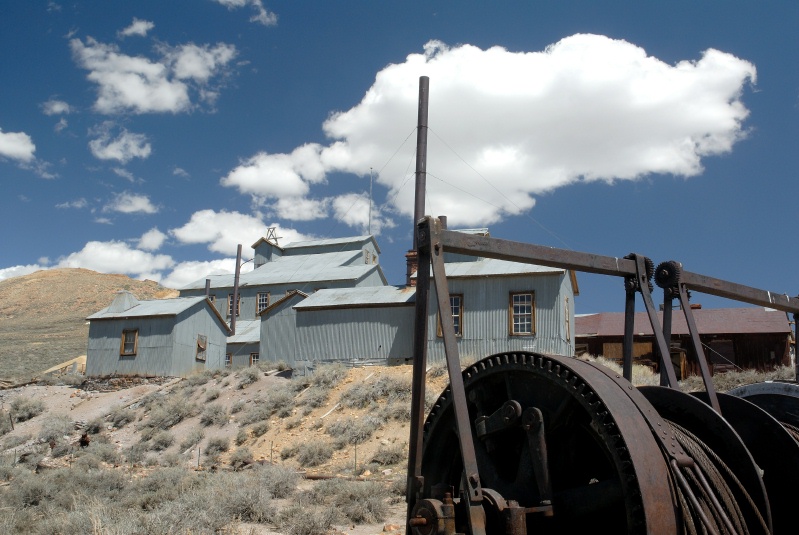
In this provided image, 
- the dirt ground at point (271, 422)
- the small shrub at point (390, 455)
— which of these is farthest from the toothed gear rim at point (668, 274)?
the small shrub at point (390, 455)

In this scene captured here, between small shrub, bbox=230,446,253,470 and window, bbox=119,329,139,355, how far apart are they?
16583 mm

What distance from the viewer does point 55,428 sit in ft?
76.4

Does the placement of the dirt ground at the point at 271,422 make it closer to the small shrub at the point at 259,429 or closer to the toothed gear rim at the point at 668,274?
the small shrub at the point at 259,429

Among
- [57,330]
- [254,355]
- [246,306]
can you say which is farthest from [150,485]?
[57,330]

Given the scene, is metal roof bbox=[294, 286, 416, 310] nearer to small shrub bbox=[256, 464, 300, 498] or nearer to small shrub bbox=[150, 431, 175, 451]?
small shrub bbox=[150, 431, 175, 451]

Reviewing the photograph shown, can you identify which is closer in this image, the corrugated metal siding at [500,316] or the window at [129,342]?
the corrugated metal siding at [500,316]

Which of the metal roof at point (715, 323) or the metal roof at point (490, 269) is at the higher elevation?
the metal roof at point (490, 269)

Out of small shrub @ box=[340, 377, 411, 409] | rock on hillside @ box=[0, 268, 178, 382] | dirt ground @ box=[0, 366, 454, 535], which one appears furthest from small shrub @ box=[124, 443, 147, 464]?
rock on hillside @ box=[0, 268, 178, 382]

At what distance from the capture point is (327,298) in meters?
29.0

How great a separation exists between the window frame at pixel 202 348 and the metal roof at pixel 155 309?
1854mm

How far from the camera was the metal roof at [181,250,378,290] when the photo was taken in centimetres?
3906

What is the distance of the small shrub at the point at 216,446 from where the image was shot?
19717mm

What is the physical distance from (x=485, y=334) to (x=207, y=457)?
11.5 meters

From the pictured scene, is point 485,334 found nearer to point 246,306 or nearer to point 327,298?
point 327,298
